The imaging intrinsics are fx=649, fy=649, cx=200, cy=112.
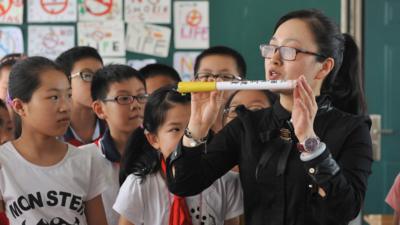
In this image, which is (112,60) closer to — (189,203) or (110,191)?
(110,191)

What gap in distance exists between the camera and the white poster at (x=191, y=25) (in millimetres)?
4242

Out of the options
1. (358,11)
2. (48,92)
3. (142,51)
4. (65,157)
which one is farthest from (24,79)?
(358,11)

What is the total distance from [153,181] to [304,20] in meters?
0.72

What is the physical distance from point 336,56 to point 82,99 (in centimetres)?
172

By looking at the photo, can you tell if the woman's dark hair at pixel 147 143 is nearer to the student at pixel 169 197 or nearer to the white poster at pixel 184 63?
the student at pixel 169 197

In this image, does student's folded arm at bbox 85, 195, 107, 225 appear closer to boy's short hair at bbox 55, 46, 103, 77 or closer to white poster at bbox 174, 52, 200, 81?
boy's short hair at bbox 55, 46, 103, 77

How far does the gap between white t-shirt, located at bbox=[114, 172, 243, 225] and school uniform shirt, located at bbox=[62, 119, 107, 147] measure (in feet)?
2.70

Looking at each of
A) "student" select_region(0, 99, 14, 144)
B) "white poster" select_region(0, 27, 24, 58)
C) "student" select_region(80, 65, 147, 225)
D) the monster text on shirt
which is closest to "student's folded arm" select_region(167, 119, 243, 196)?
the monster text on shirt

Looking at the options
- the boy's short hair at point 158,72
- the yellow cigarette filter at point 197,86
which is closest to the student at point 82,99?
the boy's short hair at point 158,72

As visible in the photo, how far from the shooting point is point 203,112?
57.9 inches

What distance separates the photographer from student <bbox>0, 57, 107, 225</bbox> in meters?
1.83

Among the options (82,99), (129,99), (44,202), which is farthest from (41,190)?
(82,99)

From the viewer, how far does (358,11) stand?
4.23m

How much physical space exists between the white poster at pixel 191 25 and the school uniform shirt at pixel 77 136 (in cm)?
145
